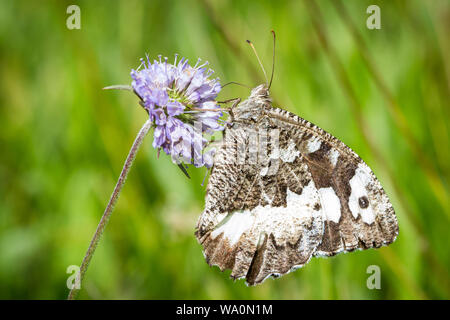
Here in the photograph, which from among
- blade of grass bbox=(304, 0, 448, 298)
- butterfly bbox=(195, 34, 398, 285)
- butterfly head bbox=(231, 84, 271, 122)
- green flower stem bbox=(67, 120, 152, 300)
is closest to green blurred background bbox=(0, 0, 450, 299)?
blade of grass bbox=(304, 0, 448, 298)

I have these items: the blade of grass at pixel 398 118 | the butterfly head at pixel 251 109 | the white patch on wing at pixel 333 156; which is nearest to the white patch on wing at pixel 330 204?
the white patch on wing at pixel 333 156

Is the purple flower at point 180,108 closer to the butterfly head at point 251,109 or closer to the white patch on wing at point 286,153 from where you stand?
the butterfly head at point 251,109

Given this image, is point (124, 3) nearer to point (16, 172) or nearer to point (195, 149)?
point (16, 172)

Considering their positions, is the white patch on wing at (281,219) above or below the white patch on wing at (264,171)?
below

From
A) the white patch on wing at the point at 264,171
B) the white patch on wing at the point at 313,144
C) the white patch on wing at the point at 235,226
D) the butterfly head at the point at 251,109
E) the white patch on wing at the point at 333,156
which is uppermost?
the butterfly head at the point at 251,109

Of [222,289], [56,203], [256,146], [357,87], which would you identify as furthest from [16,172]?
[357,87]

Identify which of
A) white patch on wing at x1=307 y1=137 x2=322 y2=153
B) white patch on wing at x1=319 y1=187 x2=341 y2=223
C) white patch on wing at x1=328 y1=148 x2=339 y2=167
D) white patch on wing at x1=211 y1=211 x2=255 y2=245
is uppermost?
white patch on wing at x1=307 y1=137 x2=322 y2=153

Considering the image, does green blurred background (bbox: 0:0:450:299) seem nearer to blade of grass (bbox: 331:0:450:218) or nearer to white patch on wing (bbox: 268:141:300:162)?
blade of grass (bbox: 331:0:450:218)

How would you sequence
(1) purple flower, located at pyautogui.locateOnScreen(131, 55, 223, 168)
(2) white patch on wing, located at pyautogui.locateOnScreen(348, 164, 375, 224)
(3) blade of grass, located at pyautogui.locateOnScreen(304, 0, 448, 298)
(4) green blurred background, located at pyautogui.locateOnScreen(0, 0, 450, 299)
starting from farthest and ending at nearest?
(4) green blurred background, located at pyautogui.locateOnScreen(0, 0, 450, 299), (3) blade of grass, located at pyautogui.locateOnScreen(304, 0, 448, 298), (2) white patch on wing, located at pyautogui.locateOnScreen(348, 164, 375, 224), (1) purple flower, located at pyautogui.locateOnScreen(131, 55, 223, 168)
